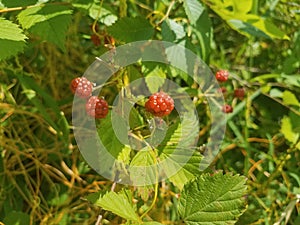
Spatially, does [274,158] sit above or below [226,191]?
below

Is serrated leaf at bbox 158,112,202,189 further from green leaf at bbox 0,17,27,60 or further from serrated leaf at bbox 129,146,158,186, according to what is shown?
green leaf at bbox 0,17,27,60

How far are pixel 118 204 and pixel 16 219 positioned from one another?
382 mm

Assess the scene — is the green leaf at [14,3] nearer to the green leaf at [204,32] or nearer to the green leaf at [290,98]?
the green leaf at [204,32]

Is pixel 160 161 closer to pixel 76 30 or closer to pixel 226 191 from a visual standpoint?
pixel 226 191

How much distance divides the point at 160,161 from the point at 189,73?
Result: 28 cm

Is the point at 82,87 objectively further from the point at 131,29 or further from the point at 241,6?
the point at 241,6

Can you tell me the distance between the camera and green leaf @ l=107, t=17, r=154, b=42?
3.50ft

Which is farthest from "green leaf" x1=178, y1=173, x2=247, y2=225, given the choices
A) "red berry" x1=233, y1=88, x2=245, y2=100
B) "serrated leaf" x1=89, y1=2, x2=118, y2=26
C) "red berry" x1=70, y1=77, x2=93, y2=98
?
"red berry" x1=233, y1=88, x2=245, y2=100

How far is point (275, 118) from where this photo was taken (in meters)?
1.58

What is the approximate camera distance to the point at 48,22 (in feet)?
3.22

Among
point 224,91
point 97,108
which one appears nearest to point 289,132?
point 224,91

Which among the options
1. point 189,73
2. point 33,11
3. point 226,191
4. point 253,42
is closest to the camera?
point 226,191

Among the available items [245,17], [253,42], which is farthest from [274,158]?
[253,42]

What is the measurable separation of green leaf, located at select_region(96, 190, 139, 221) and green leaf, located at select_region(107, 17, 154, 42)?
35cm
